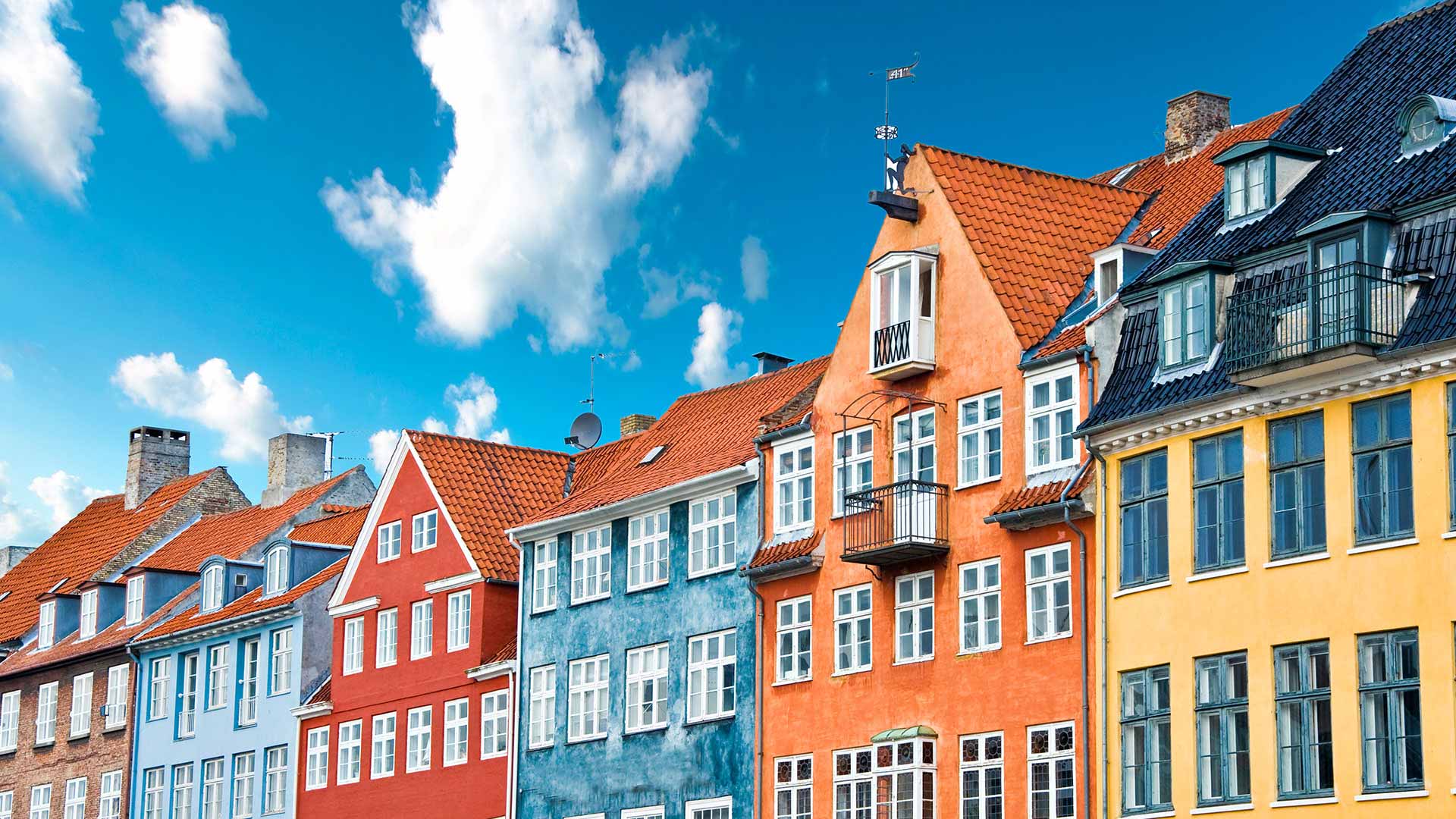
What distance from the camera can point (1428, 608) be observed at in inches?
1310

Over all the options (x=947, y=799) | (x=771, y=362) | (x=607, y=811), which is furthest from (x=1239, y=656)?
(x=771, y=362)

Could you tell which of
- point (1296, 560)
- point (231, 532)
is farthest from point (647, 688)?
point (231, 532)

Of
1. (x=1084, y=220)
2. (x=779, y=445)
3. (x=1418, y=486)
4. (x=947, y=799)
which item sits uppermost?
(x=1084, y=220)

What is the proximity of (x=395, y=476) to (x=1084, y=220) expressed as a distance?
22.5 metres

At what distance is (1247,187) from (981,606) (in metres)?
8.62

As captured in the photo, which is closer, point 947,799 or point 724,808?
point 947,799

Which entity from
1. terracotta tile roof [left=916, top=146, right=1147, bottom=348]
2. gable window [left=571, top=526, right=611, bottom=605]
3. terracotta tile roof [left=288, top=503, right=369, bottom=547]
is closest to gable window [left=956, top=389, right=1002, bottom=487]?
terracotta tile roof [left=916, top=146, right=1147, bottom=348]

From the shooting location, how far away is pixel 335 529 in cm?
6962

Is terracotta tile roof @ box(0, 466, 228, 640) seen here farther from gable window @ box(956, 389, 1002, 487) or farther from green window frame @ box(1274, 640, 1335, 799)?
green window frame @ box(1274, 640, 1335, 799)

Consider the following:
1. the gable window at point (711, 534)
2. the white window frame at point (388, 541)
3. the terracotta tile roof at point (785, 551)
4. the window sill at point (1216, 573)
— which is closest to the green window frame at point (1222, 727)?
the window sill at point (1216, 573)

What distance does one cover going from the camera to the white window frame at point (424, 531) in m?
59.6

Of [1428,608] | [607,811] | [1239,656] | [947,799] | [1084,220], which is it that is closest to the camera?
[1428,608]

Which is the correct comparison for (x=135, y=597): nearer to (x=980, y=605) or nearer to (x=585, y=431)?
(x=585, y=431)

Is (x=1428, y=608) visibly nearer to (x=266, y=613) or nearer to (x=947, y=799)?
(x=947, y=799)
